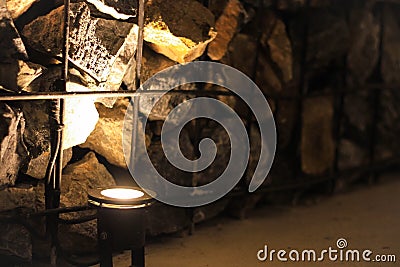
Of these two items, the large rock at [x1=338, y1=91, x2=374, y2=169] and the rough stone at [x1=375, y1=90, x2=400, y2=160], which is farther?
the rough stone at [x1=375, y1=90, x2=400, y2=160]

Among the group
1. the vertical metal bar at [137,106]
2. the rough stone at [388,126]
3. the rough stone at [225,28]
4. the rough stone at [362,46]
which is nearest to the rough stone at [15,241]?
the vertical metal bar at [137,106]

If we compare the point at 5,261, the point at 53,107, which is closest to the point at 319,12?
the point at 53,107

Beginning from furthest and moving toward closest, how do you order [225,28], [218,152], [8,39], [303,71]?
[303,71], [218,152], [225,28], [8,39]

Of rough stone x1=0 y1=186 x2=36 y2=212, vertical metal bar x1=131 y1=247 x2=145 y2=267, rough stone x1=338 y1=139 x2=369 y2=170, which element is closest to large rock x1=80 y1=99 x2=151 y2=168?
rough stone x1=0 y1=186 x2=36 y2=212

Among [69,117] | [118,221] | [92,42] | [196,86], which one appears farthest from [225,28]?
[118,221]

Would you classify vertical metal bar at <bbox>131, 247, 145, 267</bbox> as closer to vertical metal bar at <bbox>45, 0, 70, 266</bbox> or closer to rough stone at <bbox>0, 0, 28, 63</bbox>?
vertical metal bar at <bbox>45, 0, 70, 266</bbox>

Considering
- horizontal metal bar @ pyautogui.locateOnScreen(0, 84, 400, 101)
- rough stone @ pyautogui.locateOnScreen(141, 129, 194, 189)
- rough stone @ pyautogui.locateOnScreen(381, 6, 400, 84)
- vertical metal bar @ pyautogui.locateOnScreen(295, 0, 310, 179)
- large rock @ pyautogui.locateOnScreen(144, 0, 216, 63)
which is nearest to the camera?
horizontal metal bar @ pyautogui.locateOnScreen(0, 84, 400, 101)

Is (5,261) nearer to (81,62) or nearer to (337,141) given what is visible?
(81,62)

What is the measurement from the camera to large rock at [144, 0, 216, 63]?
2756 mm

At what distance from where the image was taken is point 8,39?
7.64 ft

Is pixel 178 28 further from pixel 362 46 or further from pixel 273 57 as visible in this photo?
pixel 362 46

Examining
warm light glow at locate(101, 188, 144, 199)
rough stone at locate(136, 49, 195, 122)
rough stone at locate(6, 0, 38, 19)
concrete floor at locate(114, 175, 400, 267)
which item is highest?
rough stone at locate(6, 0, 38, 19)

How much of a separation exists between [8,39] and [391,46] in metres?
2.95

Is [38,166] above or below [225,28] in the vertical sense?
below
